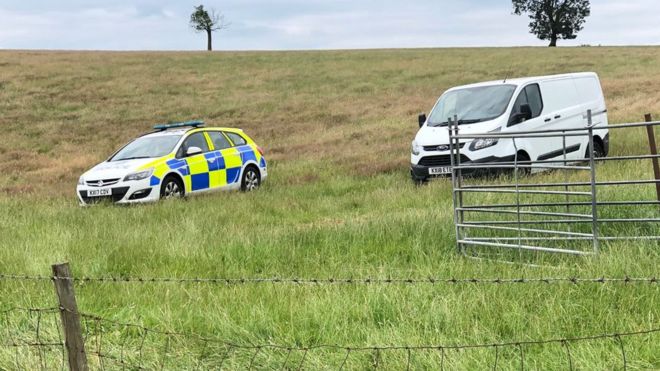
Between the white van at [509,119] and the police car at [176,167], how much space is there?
353cm

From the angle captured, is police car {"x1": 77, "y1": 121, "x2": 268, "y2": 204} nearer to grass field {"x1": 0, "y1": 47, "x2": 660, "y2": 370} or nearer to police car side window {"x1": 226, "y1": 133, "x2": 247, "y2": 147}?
police car side window {"x1": 226, "y1": 133, "x2": 247, "y2": 147}

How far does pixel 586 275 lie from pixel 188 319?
2.87m

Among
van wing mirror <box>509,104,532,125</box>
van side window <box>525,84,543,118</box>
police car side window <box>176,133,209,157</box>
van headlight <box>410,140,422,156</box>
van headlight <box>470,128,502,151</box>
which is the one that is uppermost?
van side window <box>525,84,543,118</box>

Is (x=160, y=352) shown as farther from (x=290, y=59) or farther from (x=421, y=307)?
(x=290, y=59)

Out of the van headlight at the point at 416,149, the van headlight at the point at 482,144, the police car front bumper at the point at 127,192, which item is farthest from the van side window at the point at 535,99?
the police car front bumper at the point at 127,192

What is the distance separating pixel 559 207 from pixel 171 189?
695 cm

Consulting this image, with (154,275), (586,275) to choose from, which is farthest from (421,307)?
(154,275)

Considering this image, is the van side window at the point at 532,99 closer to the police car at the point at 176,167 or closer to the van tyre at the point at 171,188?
the police car at the point at 176,167

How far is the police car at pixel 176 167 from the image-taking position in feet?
37.4

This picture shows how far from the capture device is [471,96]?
1228 cm

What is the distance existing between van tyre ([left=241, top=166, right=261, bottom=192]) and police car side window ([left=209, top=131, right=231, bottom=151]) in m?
0.66

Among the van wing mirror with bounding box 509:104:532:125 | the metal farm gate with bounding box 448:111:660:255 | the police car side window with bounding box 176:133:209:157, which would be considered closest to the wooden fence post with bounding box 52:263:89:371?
the metal farm gate with bounding box 448:111:660:255

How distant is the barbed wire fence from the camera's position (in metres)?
3.37

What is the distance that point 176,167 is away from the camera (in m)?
11.8
